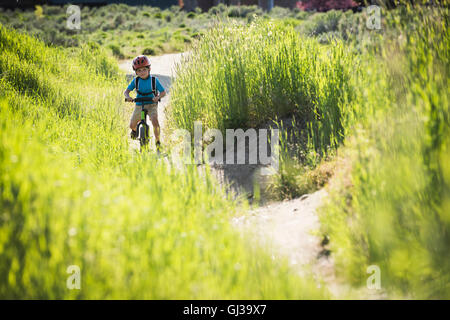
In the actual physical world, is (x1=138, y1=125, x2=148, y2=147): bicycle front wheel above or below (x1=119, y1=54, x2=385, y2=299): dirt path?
above

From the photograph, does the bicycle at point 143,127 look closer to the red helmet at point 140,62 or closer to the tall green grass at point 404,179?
the red helmet at point 140,62

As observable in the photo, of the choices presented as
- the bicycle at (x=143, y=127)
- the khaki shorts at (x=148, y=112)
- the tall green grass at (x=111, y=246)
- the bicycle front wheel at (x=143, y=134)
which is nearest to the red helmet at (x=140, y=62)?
the bicycle at (x=143, y=127)

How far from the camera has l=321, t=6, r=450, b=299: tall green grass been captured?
255 centimetres

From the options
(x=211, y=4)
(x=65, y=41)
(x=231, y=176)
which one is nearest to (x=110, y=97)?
(x=231, y=176)

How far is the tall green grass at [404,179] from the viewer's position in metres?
2.55

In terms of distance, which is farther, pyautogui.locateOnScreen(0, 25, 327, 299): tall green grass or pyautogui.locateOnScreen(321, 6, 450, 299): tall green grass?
pyautogui.locateOnScreen(321, 6, 450, 299): tall green grass

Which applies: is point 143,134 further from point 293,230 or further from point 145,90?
point 293,230

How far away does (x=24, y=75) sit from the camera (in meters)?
7.35

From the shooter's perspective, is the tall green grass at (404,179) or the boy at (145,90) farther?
the boy at (145,90)

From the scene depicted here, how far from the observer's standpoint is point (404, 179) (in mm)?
2674

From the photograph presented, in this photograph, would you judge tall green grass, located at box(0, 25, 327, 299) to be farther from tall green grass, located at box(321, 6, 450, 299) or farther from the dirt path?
tall green grass, located at box(321, 6, 450, 299)

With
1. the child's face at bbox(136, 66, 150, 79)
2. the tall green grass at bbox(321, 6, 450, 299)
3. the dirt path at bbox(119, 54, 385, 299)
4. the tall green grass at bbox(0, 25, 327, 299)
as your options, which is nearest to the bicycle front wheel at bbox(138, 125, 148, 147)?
the child's face at bbox(136, 66, 150, 79)

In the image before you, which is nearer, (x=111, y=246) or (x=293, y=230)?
(x=111, y=246)

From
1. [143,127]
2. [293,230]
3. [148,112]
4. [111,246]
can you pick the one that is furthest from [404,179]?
[148,112]
